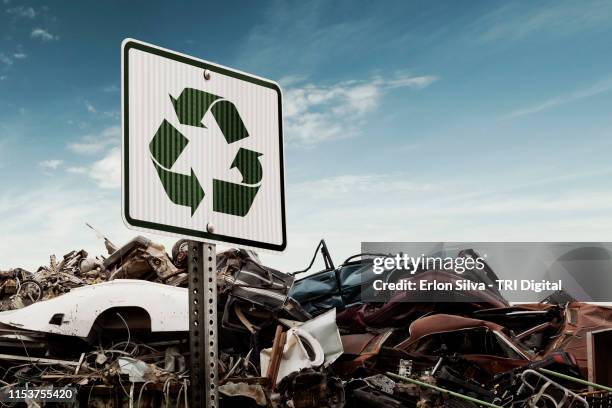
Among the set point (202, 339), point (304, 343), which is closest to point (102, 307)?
point (304, 343)

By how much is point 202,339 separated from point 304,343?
15.6 feet

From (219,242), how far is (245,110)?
0.45 metres

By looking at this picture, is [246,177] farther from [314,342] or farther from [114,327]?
[114,327]

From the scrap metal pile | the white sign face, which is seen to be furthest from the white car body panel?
the white sign face

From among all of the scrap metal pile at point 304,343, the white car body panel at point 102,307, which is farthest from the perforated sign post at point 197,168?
the white car body panel at point 102,307

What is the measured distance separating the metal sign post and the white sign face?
14 centimetres

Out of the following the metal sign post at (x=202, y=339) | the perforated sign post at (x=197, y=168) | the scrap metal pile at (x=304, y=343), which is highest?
the perforated sign post at (x=197, y=168)

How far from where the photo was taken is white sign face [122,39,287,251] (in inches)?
77.2

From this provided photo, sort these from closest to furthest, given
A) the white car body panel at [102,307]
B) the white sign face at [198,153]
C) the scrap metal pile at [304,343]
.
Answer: the white sign face at [198,153] → the scrap metal pile at [304,343] → the white car body panel at [102,307]

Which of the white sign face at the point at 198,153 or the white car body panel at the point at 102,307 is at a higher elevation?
the white sign face at the point at 198,153

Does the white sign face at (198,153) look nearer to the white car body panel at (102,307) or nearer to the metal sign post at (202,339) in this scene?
the metal sign post at (202,339)

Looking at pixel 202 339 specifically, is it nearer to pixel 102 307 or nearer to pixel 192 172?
pixel 192 172

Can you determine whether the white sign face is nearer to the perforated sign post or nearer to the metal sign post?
the perforated sign post

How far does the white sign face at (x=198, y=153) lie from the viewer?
6.43 feet
